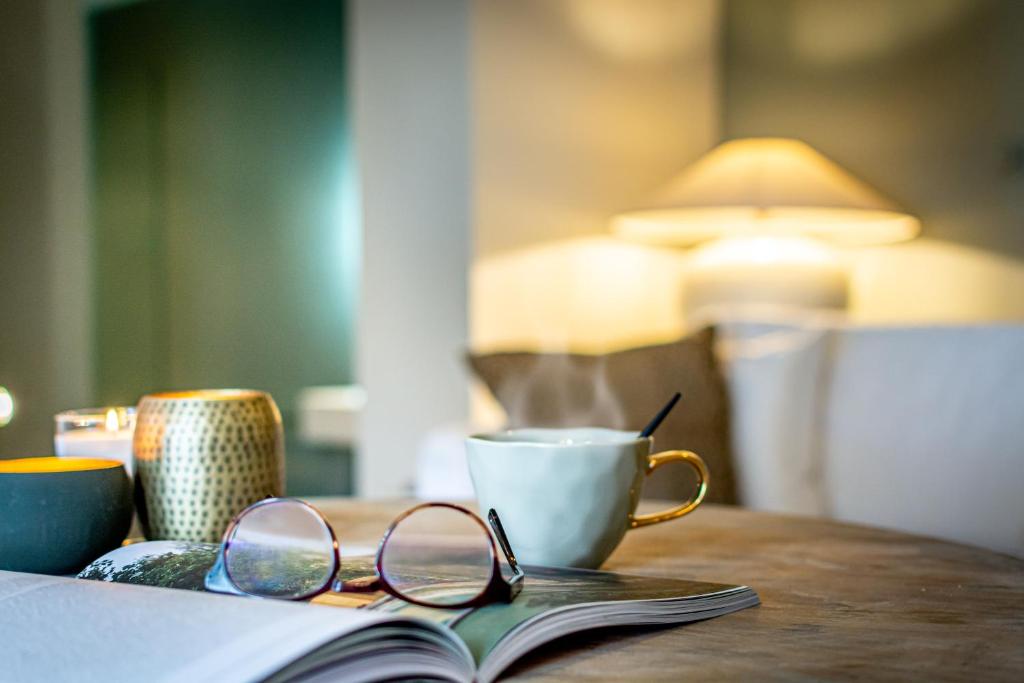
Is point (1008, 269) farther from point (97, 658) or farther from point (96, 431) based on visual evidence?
point (97, 658)

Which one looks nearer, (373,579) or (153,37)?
(373,579)

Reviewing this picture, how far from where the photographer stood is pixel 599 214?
2.62 m

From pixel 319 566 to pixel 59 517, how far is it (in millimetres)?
195

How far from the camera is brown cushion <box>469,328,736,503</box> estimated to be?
1740mm

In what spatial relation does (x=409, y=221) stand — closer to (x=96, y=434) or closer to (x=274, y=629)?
(x=96, y=434)

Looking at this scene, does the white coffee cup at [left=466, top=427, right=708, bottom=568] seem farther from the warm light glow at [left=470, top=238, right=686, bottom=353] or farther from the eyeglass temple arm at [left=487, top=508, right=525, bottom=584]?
the warm light glow at [left=470, top=238, right=686, bottom=353]

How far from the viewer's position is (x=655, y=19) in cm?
271

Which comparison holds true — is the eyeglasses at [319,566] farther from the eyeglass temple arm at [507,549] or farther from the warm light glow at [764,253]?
the warm light glow at [764,253]

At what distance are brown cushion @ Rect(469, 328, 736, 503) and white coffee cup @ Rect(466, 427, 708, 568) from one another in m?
1.07

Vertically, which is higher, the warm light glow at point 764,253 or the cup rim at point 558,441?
the warm light glow at point 764,253

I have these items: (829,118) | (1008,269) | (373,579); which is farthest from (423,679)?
(829,118)

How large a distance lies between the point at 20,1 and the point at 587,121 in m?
1.51

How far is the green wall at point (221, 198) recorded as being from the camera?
2.95 meters

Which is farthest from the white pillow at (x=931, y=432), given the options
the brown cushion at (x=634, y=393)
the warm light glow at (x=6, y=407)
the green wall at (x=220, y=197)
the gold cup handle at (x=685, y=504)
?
the green wall at (x=220, y=197)
